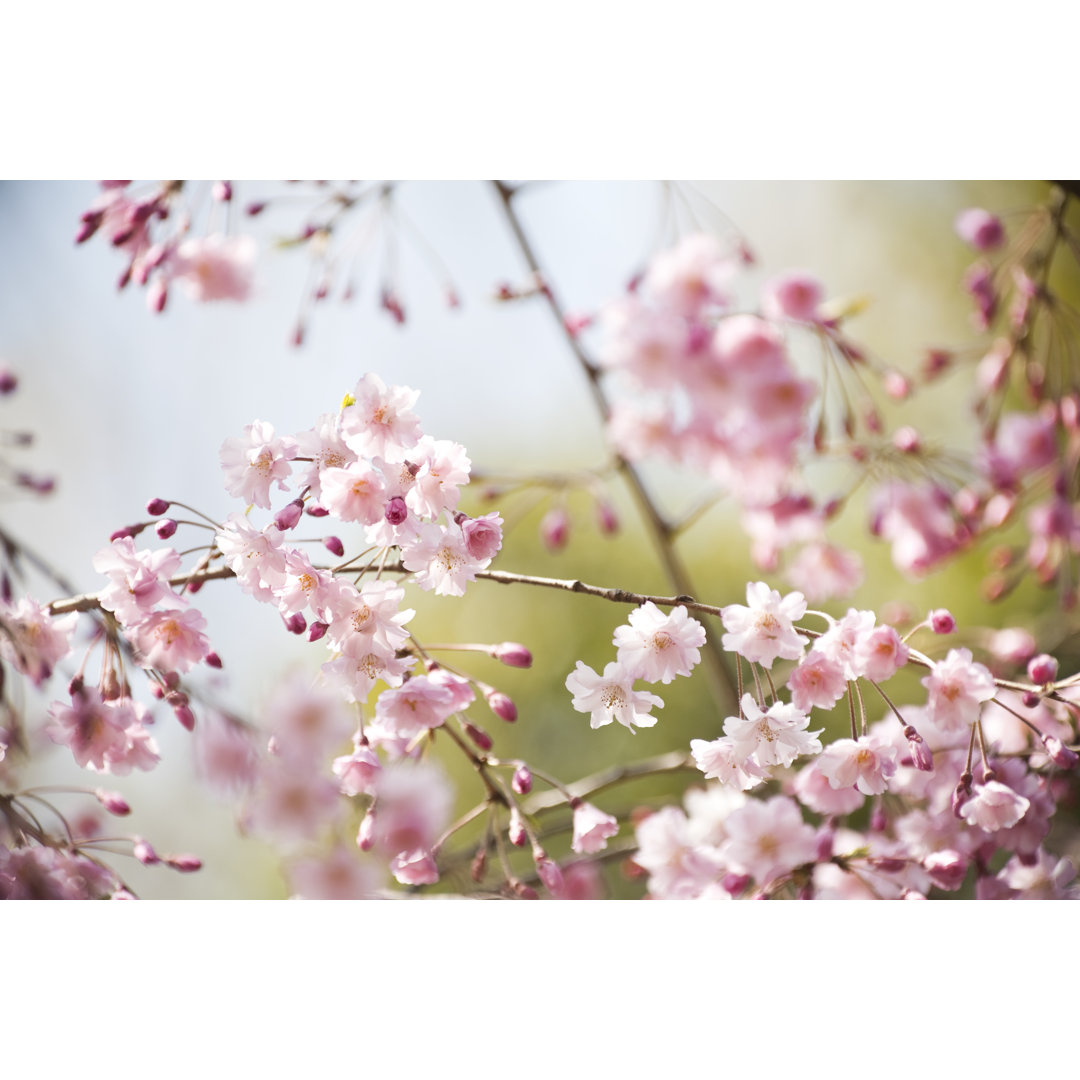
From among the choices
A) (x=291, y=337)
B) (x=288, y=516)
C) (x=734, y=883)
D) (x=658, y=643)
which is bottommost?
(x=734, y=883)

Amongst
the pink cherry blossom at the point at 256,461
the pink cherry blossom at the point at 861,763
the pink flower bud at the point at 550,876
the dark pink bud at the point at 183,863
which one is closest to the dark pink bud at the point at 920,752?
the pink cherry blossom at the point at 861,763

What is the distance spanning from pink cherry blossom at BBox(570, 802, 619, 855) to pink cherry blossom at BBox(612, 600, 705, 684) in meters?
0.17

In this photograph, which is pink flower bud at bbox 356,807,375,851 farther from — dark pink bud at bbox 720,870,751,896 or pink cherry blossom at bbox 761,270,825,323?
pink cherry blossom at bbox 761,270,825,323

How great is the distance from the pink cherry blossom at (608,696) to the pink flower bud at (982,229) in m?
0.79

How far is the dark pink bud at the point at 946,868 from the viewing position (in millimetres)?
1048

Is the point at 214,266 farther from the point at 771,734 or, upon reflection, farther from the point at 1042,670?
the point at 1042,670

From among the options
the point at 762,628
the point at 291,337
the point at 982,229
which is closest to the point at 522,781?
the point at 762,628

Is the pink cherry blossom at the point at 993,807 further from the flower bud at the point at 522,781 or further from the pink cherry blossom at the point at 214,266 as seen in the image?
the pink cherry blossom at the point at 214,266

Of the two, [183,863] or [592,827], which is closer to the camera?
[592,827]

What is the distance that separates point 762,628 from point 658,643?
0.12m

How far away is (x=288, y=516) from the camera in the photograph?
900 mm

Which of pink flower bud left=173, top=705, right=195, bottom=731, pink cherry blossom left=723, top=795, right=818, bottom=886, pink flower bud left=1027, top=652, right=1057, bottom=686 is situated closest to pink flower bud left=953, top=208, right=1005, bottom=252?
pink flower bud left=1027, top=652, right=1057, bottom=686

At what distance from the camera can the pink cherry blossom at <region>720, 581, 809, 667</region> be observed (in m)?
0.96
